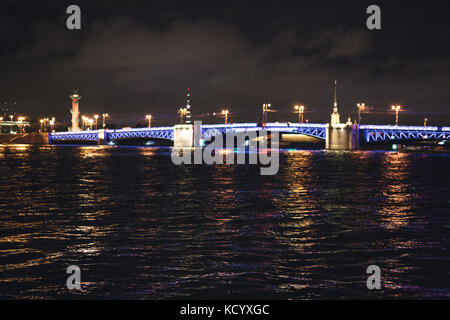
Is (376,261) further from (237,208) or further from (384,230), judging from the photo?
(237,208)

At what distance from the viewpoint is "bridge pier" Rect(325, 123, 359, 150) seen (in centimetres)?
11625

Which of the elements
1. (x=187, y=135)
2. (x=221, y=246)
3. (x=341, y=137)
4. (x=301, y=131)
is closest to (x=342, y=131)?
(x=341, y=137)

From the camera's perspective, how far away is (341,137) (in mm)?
117750

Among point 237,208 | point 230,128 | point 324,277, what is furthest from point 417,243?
point 230,128

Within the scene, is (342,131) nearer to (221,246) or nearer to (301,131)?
(301,131)

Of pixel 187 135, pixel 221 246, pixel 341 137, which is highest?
pixel 187 135

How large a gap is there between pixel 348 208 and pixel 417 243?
715 centimetres

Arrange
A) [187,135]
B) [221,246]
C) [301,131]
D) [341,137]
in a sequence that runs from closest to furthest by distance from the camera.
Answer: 1. [221,246]
2. [301,131]
3. [341,137]
4. [187,135]

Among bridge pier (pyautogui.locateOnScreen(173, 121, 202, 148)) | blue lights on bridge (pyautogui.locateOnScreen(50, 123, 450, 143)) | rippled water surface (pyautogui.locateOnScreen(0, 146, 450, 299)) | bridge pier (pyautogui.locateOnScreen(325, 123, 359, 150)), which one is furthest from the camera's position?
bridge pier (pyautogui.locateOnScreen(173, 121, 202, 148))

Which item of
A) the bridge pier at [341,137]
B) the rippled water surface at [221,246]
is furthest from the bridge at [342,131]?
the rippled water surface at [221,246]

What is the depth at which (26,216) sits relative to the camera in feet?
57.4

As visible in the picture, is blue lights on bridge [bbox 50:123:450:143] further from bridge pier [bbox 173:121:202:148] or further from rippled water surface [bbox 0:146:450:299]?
rippled water surface [bbox 0:146:450:299]

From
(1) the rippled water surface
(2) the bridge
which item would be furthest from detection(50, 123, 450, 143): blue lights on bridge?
(1) the rippled water surface

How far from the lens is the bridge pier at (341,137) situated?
116 m
